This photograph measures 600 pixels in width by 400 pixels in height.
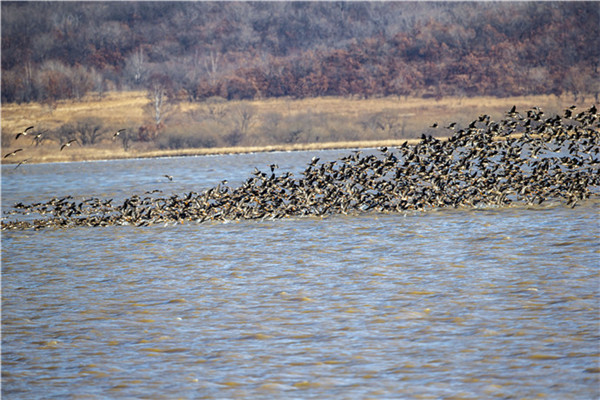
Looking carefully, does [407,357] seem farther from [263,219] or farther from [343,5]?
[343,5]

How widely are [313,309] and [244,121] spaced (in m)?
61.3

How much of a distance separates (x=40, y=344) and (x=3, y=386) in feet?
5.70

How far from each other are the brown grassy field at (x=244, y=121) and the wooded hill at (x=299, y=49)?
2.30m

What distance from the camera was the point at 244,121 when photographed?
73.4 m

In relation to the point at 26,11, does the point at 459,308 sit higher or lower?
→ lower

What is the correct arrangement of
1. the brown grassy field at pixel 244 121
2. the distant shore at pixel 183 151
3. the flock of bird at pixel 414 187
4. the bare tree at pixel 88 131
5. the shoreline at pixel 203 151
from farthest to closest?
the bare tree at pixel 88 131
the brown grassy field at pixel 244 121
the shoreline at pixel 203 151
the distant shore at pixel 183 151
the flock of bird at pixel 414 187

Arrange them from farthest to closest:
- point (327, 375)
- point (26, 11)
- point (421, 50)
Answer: point (26, 11) < point (421, 50) < point (327, 375)

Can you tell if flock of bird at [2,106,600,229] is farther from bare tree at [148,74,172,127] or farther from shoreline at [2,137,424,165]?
bare tree at [148,74,172,127]

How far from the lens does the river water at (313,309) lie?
373 inches

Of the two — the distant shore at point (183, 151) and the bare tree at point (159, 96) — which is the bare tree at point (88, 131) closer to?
the distant shore at point (183, 151)

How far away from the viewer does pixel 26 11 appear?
107562mm

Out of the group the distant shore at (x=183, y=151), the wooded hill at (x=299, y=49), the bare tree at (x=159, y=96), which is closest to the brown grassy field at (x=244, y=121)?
the distant shore at (x=183, y=151)

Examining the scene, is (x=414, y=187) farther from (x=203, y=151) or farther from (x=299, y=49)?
(x=299, y=49)

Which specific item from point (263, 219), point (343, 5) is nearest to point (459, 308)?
point (263, 219)
